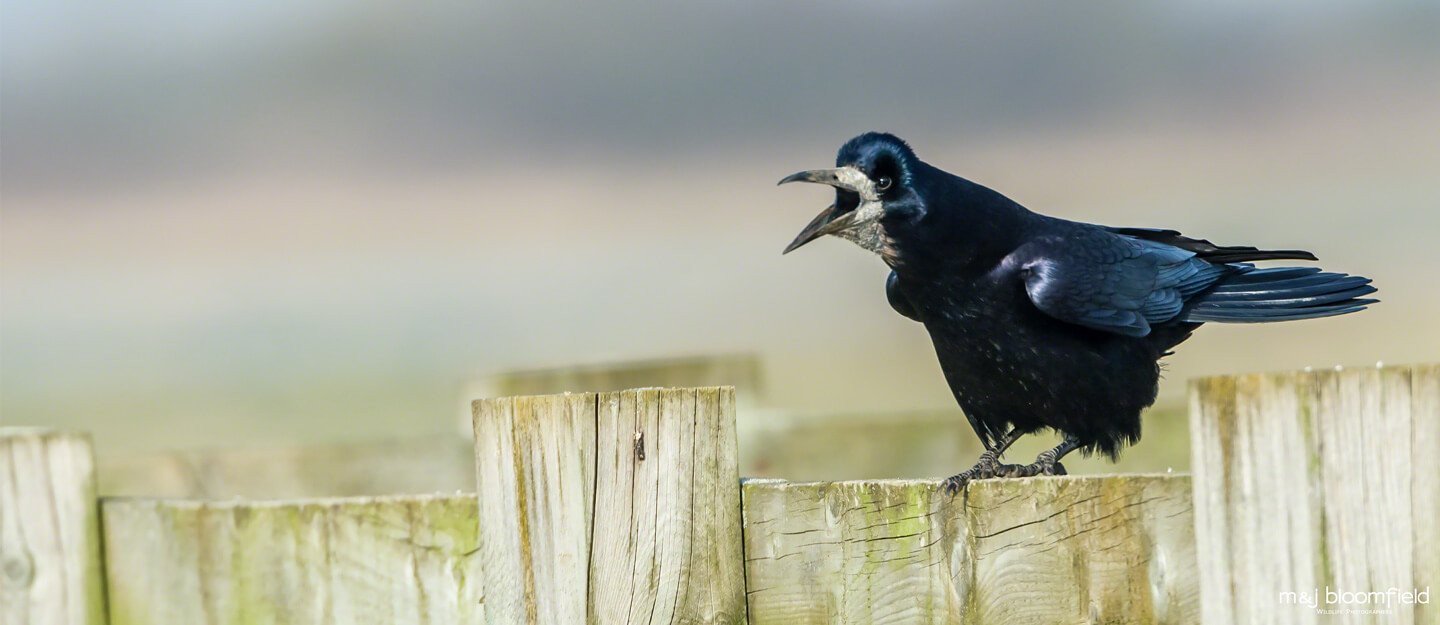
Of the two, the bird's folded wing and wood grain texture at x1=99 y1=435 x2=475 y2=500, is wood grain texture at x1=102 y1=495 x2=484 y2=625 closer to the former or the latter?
wood grain texture at x1=99 y1=435 x2=475 y2=500

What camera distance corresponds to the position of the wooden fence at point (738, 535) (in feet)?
5.83

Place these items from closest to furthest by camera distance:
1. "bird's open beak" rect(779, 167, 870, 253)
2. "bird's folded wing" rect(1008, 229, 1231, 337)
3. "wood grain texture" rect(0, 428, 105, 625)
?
"wood grain texture" rect(0, 428, 105, 625) → "bird's open beak" rect(779, 167, 870, 253) → "bird's folded wing" rect(1008, 229, 1231, 337)

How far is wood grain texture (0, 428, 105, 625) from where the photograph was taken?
2.51m

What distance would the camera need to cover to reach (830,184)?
3.58 meters

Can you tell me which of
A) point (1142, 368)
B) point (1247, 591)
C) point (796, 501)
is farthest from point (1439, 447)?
point (1142, 368)

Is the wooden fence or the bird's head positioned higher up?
the bird's head

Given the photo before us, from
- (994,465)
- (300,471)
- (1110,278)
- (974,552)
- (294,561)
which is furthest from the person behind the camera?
(300,471)

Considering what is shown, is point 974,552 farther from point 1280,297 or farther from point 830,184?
point 1280,297

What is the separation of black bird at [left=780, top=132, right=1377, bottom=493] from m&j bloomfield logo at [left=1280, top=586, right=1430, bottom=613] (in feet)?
5.89

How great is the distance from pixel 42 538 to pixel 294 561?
60 cm

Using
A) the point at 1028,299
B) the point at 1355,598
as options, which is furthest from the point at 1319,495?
the point at 1028,299

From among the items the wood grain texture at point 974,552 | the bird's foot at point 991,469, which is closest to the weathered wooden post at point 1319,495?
the wood grain texture at point 974,552

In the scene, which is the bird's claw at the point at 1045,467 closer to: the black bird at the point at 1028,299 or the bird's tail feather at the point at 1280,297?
the black bird at the point at 1028,299

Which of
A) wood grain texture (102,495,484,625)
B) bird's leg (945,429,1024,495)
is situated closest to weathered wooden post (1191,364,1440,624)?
bird's leg (945,429,1024,495)
